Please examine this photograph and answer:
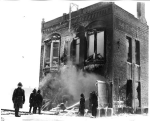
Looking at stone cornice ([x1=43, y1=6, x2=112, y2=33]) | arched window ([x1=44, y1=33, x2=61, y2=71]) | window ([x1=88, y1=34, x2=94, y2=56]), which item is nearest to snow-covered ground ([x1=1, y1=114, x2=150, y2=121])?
arched window ([x1=44, y1=33, x2=61, y2=71])

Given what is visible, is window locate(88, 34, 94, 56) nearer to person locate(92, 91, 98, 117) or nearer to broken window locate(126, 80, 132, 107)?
person locate(92, 91, 98, 117)

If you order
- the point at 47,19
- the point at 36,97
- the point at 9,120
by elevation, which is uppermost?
the point at 47,19

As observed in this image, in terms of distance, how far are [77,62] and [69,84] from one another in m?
0.72

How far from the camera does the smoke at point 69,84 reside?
851cm

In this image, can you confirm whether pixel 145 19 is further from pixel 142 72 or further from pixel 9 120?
pixel 9 120

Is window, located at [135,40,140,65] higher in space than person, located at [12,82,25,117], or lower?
higher

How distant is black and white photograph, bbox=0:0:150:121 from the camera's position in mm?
7953

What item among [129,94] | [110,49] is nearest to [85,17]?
[110,49]

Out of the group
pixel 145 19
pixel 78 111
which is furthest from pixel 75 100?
pixel 145 19

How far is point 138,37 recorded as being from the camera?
898 cm

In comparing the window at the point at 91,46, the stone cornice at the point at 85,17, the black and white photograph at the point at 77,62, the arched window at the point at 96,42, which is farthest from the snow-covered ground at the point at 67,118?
the stone cornice at the point at 85,17

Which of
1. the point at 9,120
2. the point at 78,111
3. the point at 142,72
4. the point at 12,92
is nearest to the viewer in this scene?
the point at 9,120

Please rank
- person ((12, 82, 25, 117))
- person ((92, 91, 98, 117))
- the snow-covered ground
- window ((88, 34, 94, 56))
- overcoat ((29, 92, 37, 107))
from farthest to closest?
window ((88, 34, 94, 56)) < overcoat ((29, 92, 37, 107)) < person ((92, 91, 98, 117)) < person ((12, 82, 25, 117)) < the snow-covered ground

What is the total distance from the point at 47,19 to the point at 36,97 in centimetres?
237
